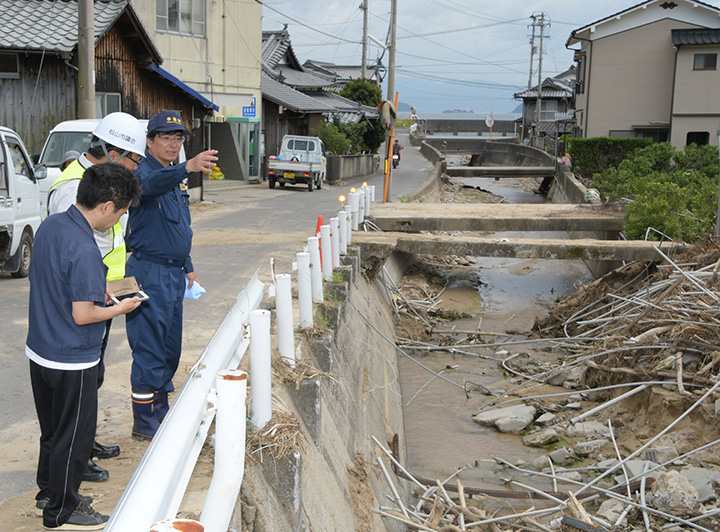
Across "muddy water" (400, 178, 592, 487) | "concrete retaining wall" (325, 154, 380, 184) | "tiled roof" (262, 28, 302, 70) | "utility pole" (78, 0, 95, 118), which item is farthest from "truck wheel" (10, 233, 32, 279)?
"tiled roof" (262, 28, 302, 70)

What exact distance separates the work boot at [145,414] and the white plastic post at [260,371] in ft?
2.93

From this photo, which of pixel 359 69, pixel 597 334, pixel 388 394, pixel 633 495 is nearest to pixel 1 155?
pixel 388 394

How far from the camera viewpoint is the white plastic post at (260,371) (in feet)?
13.5

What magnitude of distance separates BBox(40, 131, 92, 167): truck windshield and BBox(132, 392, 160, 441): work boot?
32.1ft

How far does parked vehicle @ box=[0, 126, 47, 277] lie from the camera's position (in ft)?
32.2

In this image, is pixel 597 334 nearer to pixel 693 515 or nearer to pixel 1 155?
pixel 693 515

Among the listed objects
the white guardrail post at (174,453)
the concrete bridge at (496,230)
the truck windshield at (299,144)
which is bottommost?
the concrete bridge at (496,230)

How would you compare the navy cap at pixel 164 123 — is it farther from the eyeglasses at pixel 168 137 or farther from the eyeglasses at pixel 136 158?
the eyeglasses at pixel 136 158

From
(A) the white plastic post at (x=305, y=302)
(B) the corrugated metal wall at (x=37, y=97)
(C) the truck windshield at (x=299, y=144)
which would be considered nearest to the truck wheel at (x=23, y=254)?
(A) the white plastic post at (x=305, y=302)

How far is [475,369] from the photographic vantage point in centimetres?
1253

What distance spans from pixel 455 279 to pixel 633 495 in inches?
480

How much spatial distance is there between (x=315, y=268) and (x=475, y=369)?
5785 millimetres

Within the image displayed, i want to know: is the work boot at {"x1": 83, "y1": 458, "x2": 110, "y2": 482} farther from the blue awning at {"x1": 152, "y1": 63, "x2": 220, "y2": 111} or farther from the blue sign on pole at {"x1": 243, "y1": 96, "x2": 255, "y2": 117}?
the blue sign on pole at {"x1": 243, "y1": 96, "x2": 255, "y2": 117}

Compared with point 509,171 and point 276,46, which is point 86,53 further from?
point 276,46
